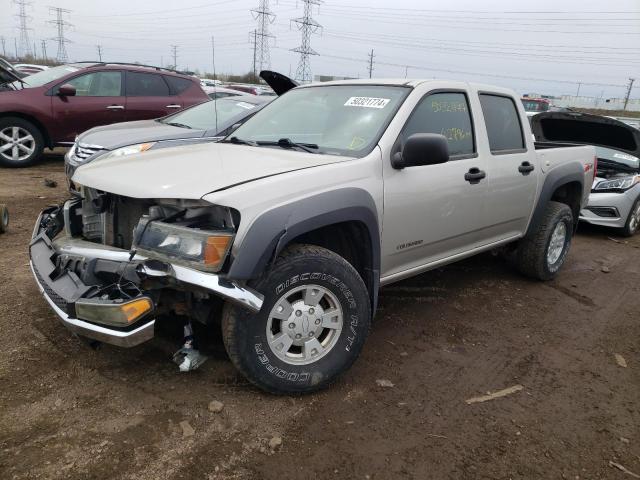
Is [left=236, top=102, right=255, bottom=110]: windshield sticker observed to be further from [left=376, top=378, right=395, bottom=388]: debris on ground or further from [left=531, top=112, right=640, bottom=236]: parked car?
[left=376, top=378, right=395, bottom=388]: debris on ground

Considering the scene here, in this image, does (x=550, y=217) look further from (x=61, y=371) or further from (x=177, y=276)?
(x=61, y=371)

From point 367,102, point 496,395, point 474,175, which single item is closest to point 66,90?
point 367,102

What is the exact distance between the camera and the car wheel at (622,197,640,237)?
7484 mm

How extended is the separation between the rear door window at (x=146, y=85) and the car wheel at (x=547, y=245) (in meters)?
7.21

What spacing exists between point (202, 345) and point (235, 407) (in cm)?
71

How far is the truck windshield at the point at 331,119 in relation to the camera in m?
3.33

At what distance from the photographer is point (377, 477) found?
7.67ft

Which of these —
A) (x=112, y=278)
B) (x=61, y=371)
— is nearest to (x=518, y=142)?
(x=112, y=278)

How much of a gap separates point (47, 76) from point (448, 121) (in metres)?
8.03

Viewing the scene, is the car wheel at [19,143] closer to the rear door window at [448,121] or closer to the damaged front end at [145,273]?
the damaged front end at [145,273]

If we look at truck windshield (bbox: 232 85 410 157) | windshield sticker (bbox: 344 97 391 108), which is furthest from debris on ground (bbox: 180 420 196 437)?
windshield sticker (bbox: 344 97 391 108)

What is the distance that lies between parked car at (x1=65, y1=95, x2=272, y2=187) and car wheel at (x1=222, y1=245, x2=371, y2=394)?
3463 mm

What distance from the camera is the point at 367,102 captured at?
3.57 m

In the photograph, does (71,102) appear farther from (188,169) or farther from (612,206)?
(612,206)
